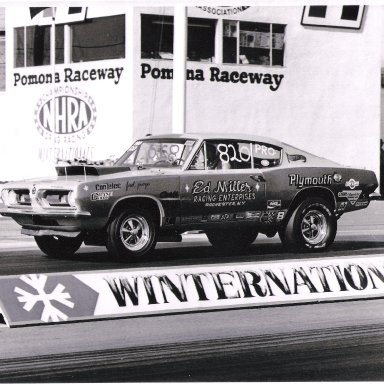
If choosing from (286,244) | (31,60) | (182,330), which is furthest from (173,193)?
(31,60)

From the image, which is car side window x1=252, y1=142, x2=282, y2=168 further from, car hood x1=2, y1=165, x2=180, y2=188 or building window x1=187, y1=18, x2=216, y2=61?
building window x1=187, y1=18, x2=216, y2=61

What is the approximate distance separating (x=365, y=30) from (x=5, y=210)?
351 cm

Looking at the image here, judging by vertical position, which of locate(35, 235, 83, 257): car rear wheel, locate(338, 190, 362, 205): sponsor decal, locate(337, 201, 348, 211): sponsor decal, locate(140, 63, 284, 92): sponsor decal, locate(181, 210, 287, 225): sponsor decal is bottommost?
locate(35, 235, 83, 257): car rear wheel

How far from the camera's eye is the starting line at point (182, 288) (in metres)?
6.63

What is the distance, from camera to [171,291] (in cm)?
705

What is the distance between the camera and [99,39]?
13250 millimetres

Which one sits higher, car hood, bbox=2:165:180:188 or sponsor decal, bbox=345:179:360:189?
car hood, bbox=2:165:180:188

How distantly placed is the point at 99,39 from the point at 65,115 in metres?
4.00

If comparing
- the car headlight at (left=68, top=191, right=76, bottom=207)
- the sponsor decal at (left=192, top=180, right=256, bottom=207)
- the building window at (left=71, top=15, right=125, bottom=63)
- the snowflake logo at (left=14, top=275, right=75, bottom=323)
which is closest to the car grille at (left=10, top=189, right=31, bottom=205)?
the car headlight at (left=68, top=191, right=76, bottom=207)

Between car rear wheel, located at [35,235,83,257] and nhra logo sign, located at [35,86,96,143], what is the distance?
1421 millimetres

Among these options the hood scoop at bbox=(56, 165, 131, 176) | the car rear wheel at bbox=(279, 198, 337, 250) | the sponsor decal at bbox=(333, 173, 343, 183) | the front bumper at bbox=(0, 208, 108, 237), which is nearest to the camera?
the front bumper at bbox=(0, 208, 108, 237)

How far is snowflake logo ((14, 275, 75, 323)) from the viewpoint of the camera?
6.57 meters

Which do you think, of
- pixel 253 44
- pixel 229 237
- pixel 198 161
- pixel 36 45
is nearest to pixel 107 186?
pixel 198 161

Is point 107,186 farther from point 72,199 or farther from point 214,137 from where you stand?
point 214,137
